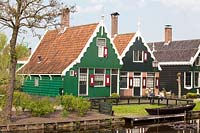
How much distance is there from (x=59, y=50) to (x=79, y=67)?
4.02m

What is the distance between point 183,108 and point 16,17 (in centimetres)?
1330

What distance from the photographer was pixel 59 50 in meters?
36.3

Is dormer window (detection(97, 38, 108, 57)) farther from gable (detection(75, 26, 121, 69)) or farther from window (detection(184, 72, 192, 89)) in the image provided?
window (detection(184, 72, 192, 89))

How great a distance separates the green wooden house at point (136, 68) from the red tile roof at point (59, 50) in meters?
4.48

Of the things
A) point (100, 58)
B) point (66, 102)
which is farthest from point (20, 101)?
point (100, 58)

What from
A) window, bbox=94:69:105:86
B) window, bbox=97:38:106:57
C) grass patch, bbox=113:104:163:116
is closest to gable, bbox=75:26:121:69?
window, bbox=97:38:106:57

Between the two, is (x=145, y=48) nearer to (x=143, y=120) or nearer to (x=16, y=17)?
(x=143, y=120)

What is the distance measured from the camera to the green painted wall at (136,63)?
3731 centimetres

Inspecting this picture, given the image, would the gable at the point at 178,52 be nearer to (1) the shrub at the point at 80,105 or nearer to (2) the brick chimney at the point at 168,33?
(2) the brick chimney at the point at 168,33

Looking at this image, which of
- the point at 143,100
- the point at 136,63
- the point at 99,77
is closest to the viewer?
the point at 143,100

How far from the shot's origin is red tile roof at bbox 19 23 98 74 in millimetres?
33750

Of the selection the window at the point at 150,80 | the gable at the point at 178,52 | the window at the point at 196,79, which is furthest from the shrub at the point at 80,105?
the window at the point at 196,79

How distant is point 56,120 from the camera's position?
72.7 ft

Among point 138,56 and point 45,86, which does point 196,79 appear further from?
point 45,86
